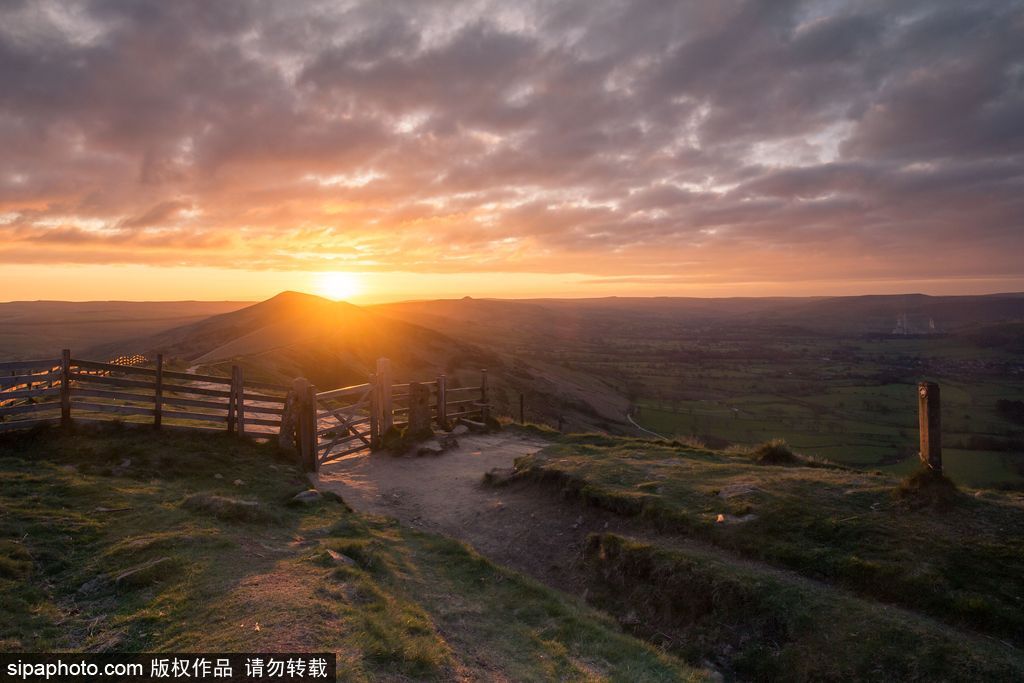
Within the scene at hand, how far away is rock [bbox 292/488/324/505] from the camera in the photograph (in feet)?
37.5

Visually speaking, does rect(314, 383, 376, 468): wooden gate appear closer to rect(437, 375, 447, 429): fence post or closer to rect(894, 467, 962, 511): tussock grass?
rect(437, 375, 447, 429): fence post

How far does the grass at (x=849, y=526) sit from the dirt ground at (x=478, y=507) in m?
0.74

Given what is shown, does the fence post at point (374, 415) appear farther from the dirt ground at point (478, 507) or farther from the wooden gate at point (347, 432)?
the dirt ground at point (478, 507)

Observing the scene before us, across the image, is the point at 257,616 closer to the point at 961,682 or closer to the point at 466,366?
the point at 961,682

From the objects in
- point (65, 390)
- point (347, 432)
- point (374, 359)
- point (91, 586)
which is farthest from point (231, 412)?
point (374, 359)

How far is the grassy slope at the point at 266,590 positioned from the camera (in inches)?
221

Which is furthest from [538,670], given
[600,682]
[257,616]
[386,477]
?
[386,477]

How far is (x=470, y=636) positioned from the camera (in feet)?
22.7

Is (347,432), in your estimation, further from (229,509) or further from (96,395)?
(229,509)

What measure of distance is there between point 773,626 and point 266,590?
21.5 feet

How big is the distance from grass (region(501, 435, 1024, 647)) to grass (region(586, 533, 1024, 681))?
0.46 m

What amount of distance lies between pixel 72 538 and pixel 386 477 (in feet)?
28.2

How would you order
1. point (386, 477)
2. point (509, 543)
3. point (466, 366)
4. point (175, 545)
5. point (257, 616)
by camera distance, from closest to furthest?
point (257, 616), point (175, 545), point (509, 543), point (386, 477), point (466, 366)

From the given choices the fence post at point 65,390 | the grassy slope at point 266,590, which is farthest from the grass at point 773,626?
the fence post at point 65,390
